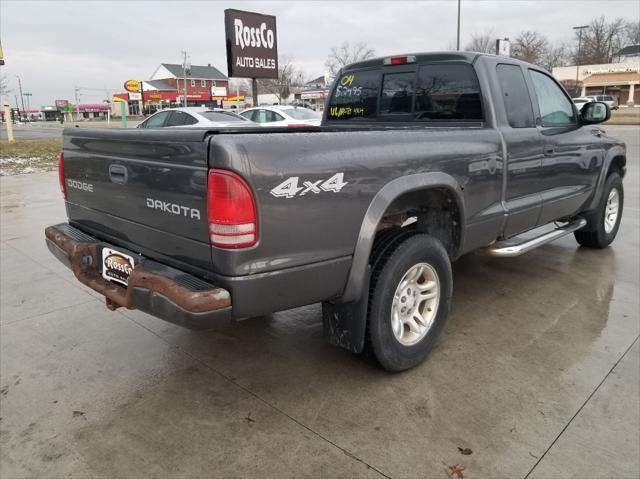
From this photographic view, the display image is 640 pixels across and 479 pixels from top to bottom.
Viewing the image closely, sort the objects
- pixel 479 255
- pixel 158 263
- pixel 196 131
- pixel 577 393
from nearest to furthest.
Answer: pixel 196 131
pixel 158 263
pixel 577 393
pixel 479 255

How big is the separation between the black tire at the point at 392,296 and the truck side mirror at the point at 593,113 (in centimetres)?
248

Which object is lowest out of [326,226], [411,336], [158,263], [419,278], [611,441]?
[611,441]

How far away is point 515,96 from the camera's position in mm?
3896

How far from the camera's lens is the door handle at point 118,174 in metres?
2.69

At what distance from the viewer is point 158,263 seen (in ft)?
Answer: 8.40

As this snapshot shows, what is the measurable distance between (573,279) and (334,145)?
11.1ft

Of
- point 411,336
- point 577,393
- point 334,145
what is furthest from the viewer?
point 411,336

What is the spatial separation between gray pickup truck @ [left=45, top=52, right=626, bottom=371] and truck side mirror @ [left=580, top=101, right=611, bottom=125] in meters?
0.36

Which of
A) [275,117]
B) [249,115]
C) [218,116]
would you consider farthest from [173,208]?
[249,115]

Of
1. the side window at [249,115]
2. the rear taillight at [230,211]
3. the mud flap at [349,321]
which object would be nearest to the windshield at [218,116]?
the side window at [249,115]

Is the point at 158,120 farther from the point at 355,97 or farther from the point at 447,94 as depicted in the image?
the point at 447,94

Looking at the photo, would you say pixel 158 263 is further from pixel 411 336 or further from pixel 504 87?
pixel 504 87

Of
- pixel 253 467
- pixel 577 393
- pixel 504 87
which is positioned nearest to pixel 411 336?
pixel 577 393

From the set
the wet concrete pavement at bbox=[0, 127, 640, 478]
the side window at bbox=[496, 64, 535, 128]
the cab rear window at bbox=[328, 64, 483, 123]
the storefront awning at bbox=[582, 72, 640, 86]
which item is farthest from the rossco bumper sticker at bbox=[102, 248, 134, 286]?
the storefront awning at bbox=[582, 72, 640, 86]
